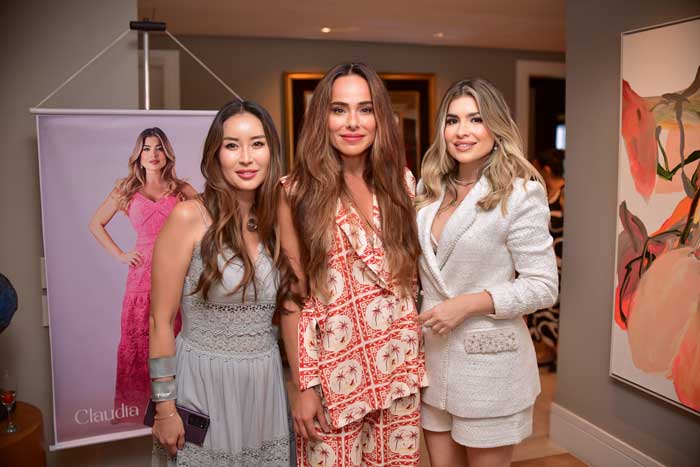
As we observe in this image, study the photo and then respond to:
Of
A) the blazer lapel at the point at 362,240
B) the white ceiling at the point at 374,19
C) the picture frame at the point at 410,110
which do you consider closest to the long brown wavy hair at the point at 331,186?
the blazer lapel at the point at 362,240

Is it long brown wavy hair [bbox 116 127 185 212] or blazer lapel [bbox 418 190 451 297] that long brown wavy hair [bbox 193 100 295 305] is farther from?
long brown wavy hair [bbox 116 127 185 212]

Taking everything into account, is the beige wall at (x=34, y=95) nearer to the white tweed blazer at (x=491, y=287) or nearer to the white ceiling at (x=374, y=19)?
the white ceiling at (x=374, y=19)

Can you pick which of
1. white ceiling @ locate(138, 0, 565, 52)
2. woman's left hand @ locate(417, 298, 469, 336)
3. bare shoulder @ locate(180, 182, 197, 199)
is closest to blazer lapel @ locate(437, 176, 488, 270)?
woman's left hand @ locate(417, 298, 469, 336)

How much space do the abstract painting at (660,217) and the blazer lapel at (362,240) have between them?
1338mm

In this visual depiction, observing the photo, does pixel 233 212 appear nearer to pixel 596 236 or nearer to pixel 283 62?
pixel 596 236

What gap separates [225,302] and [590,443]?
2.16m

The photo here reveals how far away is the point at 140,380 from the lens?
2586 millimetres

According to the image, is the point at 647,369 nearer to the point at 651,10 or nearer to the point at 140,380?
the point at 651,10

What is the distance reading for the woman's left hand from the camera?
1716mm

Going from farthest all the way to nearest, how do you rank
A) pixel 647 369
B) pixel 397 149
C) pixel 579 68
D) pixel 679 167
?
pixel 579 68, pixel 647 369, pixel 679 167, pixel 397 149

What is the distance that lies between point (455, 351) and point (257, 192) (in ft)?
2.38

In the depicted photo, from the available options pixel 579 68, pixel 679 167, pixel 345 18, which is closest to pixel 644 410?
pixel 679 167

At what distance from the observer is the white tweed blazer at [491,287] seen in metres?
1.73

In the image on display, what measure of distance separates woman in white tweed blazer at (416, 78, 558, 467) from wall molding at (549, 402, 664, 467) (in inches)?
47.6
